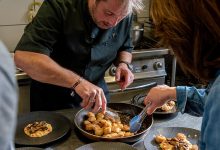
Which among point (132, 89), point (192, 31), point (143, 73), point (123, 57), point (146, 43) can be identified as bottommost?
point (132, 89)

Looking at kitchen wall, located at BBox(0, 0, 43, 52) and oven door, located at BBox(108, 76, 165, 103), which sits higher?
kitchen wall, located at BBox(0, 0, 43, 52)

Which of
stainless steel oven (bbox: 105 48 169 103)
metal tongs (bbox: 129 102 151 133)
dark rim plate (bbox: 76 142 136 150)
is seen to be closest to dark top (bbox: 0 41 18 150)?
dark rim plate (bbox: 76 142 136 150)

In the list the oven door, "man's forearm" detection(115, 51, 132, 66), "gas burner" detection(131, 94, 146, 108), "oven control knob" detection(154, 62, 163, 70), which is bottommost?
the oven door

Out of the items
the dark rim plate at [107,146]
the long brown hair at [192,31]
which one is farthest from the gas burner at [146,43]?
the long brown hair at [192,31]

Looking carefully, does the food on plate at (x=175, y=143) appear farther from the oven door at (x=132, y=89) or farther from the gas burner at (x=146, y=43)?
the gas burner at (x=146, y=43)

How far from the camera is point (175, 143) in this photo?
1.27 metres

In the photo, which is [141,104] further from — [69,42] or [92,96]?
[69,42]

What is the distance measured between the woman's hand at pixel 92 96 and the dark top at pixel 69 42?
25 centimetres

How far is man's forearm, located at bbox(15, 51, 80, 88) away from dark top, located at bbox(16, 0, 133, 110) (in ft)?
0.11

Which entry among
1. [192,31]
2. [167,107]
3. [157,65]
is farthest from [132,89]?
[192,31]

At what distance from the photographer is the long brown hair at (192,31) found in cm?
68

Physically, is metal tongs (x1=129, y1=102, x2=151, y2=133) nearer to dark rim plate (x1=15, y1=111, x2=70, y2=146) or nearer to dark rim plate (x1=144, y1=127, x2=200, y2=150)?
dark rim plate (x1=144, y1=127, x2=200, y2=150)

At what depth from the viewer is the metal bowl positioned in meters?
1.21

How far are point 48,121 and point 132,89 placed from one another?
108 cm
